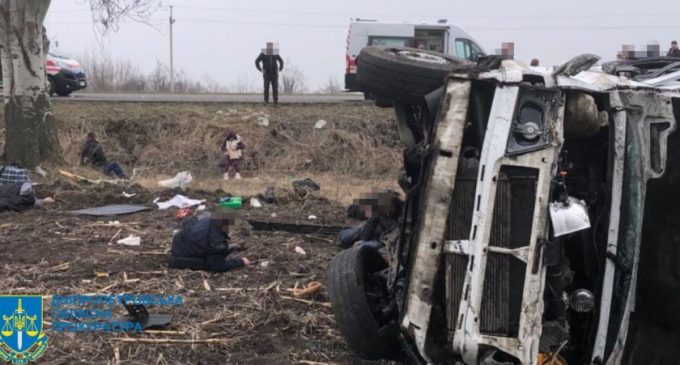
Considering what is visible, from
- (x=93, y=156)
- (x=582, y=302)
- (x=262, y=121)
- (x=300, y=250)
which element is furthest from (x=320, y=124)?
(x=582, y=302)

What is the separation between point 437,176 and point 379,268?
1332 mm

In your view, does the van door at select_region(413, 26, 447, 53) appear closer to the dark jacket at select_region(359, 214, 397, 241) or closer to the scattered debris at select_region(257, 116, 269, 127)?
the scattered debris at select_region(257, 116, 269, 127)

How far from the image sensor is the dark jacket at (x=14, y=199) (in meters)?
8.15

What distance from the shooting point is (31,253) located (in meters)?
6.11

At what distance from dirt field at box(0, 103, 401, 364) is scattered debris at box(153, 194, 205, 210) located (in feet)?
0.64

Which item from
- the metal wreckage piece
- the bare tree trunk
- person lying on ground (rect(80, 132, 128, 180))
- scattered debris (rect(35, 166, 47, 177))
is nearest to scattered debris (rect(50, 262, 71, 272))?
the metal wreckage piece

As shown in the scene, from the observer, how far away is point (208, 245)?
5.57 meters

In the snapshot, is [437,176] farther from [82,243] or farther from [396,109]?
[82,243]

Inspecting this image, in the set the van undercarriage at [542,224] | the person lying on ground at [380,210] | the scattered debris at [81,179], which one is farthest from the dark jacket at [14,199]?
the van undercarriage at [542,224]

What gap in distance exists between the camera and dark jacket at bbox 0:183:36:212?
8.15 metres

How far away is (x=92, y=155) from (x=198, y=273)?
8487 millimetres

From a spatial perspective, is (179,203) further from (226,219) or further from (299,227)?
(226,219)

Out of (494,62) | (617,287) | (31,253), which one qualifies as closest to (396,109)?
(494,62)

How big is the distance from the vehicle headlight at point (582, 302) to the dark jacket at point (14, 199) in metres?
7.10
